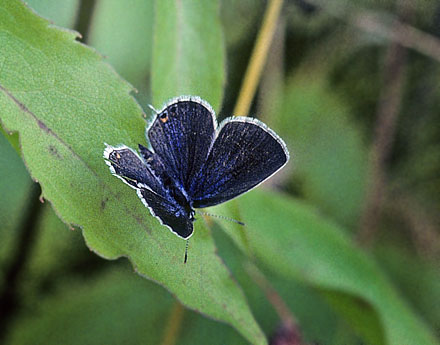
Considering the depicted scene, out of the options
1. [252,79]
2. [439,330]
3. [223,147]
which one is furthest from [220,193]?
[439,330]

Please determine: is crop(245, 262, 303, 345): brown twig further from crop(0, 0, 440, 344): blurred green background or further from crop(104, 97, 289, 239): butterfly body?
crop(104, 97, 289, 239): butterfly body

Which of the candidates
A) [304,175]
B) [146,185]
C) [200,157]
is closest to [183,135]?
[200,157]

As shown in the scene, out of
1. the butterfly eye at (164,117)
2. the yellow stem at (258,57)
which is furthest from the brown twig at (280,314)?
the butterfly eye at (164,117)

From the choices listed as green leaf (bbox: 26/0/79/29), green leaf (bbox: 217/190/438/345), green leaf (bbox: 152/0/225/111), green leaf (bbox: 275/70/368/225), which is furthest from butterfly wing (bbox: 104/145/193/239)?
green leaf (bbox: 275/70/368/225)

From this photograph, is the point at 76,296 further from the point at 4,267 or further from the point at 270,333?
the point at 270,333

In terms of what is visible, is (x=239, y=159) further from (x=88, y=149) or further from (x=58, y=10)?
(x=58, y=10)

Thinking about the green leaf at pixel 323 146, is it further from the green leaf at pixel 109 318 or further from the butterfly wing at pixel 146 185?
the butterfly wing at pixel 146 185
